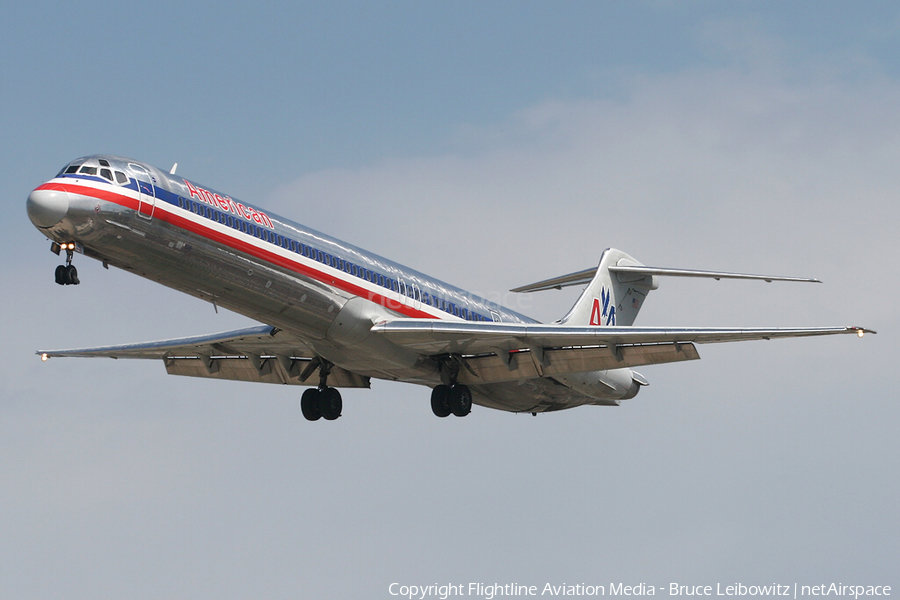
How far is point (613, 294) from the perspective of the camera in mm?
34000

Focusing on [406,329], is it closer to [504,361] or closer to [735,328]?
[504,361]

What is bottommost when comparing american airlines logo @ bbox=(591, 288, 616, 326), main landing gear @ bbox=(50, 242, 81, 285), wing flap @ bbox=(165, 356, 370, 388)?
main landing gear @ bbox=(50, 242, 81, 285)

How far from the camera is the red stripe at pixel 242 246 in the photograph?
21.7 m

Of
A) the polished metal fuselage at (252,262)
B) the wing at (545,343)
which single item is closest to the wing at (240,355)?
the polished metal fuselage at (252,262)

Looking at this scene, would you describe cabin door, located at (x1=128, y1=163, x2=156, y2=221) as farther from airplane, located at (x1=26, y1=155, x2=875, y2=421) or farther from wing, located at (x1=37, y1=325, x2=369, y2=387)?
wing, located at (x1=37, y1=325, x2=369, y2=387)

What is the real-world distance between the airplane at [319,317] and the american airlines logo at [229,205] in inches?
1.2

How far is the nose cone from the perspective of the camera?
2114 cm

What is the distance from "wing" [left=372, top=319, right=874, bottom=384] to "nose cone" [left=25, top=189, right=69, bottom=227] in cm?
746

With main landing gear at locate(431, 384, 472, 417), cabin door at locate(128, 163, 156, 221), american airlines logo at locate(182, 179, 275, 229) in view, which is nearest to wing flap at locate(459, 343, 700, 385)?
main landing gear at locate(431, 384, 472, 417)

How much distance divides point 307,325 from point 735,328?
30.0 ft

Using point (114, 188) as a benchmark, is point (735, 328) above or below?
below

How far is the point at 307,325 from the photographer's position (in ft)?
82.5

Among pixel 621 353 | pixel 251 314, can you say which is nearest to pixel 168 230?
pixel 251 314

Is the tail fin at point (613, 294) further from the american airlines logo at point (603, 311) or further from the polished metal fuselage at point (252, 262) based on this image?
the polished metal fuselage at point (252, 262)
